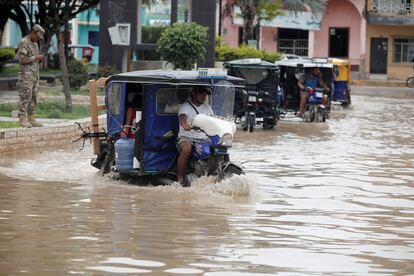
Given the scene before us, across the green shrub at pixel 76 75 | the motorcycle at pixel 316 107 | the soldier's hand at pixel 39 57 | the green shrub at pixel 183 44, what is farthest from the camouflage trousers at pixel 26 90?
the green shrub at pixel 183 44

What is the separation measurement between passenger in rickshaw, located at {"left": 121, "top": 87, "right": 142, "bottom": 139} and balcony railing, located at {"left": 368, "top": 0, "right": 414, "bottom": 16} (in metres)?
48.3

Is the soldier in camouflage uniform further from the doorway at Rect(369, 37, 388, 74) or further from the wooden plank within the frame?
the doorway at Rect(369, 37, 388, 74)

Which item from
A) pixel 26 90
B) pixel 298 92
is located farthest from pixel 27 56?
pixel 298 92

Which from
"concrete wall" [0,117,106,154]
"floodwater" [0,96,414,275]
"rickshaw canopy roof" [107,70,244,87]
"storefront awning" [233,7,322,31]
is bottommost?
"floodwater" [0,96,414,275]

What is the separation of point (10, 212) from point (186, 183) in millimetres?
2775

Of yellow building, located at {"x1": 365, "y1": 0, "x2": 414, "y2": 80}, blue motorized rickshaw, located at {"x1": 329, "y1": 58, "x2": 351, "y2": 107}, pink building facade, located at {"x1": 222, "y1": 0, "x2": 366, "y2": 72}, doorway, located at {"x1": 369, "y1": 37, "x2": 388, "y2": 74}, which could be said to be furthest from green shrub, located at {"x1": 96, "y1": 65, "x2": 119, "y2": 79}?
doorway, located at {"x1": 369, "y1": 37, "x2": 388, "y2": 74}

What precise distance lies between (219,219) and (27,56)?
7754 mm

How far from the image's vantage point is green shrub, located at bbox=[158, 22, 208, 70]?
31.9 metres

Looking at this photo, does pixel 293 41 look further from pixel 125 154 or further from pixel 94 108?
pixel 125 154

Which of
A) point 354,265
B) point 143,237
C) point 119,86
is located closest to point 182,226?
point 143,237

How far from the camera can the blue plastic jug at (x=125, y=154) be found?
1312 centimetres

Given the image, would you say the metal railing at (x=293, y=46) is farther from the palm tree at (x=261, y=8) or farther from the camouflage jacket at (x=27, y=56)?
the camouflage jacket at (x=27, y=56)

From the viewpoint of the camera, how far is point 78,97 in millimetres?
Answer: 27938

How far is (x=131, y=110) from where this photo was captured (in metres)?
13.4
